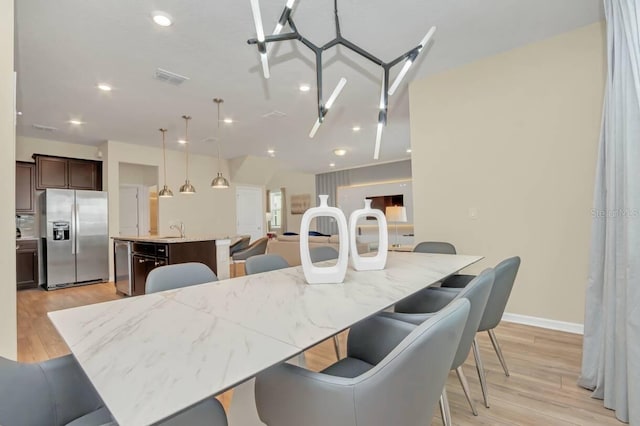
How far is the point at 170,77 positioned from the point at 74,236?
396 cm

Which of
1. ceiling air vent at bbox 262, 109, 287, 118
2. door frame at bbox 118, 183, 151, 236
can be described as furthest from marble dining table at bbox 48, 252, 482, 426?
door frame at bbox 118, 183, 151, 236

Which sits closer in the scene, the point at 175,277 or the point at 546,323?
the point at 175,277

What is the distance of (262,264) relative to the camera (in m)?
2.38

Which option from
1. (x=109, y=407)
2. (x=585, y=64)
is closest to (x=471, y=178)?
(x=585, y=64)

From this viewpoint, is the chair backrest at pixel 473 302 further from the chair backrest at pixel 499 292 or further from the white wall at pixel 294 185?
the white wall at pixel 294 185

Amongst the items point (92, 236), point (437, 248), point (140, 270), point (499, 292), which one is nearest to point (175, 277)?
point (499, 292)

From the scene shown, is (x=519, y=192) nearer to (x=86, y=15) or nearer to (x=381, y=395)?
(x=381, y=395)

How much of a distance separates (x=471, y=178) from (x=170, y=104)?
3876 mm

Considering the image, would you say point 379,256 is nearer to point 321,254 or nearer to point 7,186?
point 321,254

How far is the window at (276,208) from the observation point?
11382 mm

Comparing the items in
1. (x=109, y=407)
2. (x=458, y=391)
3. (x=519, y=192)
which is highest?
(x=519, y=192)

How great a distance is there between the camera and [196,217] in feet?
23.7

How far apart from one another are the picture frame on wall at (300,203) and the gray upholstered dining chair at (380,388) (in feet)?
31.8

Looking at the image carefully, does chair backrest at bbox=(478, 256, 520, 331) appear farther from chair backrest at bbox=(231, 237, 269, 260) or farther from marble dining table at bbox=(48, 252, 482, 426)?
chair backrest at bbox=(231, 237, 269, 260)
